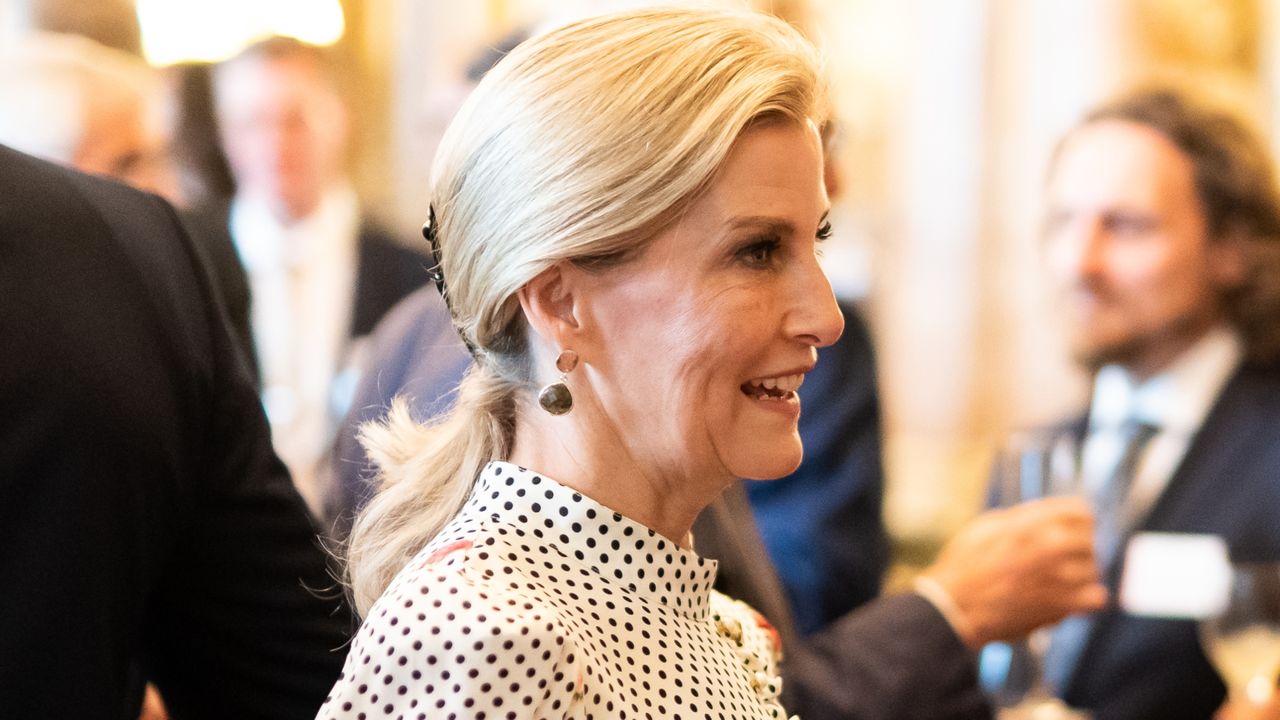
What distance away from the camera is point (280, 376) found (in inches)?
162

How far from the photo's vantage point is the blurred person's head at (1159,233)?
300cm

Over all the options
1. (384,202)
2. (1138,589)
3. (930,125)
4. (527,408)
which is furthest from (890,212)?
(527,408)

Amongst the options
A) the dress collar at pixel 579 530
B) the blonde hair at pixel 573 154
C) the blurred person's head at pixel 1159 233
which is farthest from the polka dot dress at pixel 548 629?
the blurred person's head at pixel 1159 233

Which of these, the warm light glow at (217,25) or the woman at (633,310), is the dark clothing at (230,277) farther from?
the warm light glow at (217,25)

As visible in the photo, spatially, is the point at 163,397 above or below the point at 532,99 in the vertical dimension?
below

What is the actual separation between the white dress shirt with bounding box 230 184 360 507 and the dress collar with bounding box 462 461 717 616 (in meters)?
2.80

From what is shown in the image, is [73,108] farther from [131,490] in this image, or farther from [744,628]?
[744,628]

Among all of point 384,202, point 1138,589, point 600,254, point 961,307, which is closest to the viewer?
point 600,254

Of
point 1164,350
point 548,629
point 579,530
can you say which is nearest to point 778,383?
point 579,530

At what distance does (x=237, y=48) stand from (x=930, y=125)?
2.65 metres

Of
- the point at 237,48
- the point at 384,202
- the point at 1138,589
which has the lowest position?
the point at 384,202

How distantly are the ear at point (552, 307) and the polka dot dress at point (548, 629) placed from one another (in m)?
0.13

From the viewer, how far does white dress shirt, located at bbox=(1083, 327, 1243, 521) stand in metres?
2.78

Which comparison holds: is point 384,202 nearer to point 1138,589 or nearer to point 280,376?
point 280,376
